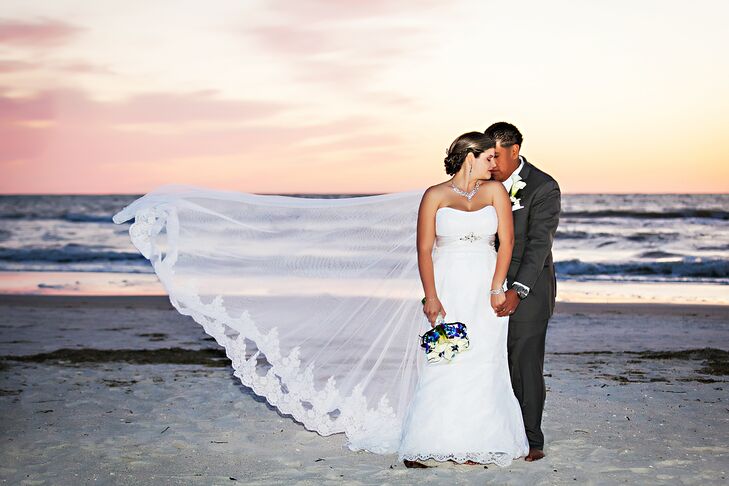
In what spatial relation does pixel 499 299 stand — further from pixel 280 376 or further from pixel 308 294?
pixel 280 376

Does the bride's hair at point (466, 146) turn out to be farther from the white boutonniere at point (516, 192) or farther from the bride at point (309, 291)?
the bride at point (309, 291)

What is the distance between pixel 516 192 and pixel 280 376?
212 centimetres

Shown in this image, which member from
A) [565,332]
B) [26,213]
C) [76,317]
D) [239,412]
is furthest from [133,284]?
[26,213]

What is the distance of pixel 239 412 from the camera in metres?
7.11

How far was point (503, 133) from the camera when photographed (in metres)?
5.29

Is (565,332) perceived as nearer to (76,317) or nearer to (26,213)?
(76,317)

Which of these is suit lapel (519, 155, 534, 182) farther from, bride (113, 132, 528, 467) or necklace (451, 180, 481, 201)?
bride (113, 132, 528, 467)

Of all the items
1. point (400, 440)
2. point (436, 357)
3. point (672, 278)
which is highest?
point (436, 357)

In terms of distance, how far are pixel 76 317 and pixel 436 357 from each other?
29.8 ft

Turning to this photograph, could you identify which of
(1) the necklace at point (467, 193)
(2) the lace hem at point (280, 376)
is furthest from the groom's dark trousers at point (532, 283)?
(2) the lace hem at point (280, 376)

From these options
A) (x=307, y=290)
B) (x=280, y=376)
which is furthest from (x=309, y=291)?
(x=280, y=376)

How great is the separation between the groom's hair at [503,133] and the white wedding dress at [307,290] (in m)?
0.99

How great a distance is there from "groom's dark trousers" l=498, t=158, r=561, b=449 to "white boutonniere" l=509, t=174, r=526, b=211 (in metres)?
0.02

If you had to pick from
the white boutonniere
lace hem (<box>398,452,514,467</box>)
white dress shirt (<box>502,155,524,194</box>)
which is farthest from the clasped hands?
lace hem (<box>398,452,514,467</box>)
